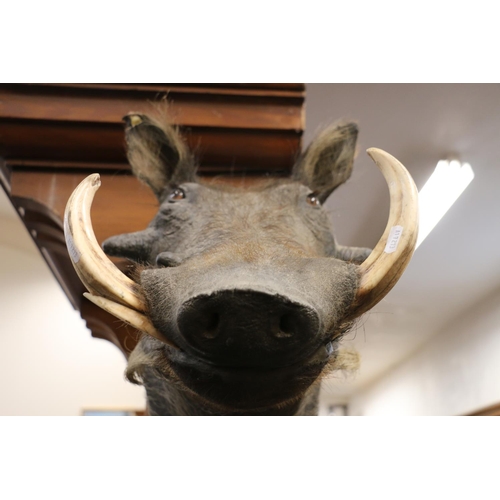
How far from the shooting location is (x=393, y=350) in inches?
36.2

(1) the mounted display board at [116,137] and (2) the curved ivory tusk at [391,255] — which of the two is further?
(1) the mounted display board at [116,137]

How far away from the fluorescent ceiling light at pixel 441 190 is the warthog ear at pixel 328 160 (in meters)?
0.17

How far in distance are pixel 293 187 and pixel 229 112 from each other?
0.23m

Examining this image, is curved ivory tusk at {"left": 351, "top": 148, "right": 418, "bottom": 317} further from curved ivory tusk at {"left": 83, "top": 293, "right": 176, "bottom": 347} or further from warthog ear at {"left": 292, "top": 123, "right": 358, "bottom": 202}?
warthog ear at {"left": 292, "top": 123, "right": 358, "bottom": 202}

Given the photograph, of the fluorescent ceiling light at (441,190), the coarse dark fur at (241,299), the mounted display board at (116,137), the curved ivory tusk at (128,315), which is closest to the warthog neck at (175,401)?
the coarse dark fur at (241,299)

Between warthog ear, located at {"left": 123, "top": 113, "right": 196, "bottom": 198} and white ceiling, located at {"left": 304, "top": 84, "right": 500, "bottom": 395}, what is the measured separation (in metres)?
0.30

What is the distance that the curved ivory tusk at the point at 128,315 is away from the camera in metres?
0.52

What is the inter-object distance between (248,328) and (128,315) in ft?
0.51

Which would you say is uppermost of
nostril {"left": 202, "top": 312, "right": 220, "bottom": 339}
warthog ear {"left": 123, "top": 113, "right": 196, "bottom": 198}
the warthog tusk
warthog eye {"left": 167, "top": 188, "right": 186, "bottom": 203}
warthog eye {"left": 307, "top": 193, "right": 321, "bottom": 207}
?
warthog ear {"left": 123, "top": 113, "right": 196, "bottom": 198}

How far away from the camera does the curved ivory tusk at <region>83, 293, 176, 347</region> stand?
518 mm

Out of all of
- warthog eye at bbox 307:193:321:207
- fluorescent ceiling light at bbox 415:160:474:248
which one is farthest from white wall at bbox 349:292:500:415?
warthog eye at bbox 307:193:321:207

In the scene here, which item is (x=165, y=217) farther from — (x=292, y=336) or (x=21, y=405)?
(x=21, y=405)

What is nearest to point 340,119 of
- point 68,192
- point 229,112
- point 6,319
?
point 229,112

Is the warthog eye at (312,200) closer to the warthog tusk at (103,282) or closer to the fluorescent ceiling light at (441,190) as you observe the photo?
the fluorescent ceiling light at (441,190)
